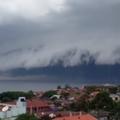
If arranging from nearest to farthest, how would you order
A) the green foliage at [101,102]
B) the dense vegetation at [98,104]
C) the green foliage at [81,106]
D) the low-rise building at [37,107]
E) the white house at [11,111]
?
the white house at [11,111] → the dense vegetation at [98,104] → the green foliage at [81,106] → the green foliage at [101,102] → the low-rise building at [37,107]

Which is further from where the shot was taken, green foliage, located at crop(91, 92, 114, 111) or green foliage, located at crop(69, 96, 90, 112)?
green foliage, located at crop(91, 92, 114, 111)

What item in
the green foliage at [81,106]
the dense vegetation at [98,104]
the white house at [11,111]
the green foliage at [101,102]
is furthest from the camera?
the green foliage at [101,102]

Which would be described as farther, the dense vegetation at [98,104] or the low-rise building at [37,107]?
the low-rise building at [37,107]

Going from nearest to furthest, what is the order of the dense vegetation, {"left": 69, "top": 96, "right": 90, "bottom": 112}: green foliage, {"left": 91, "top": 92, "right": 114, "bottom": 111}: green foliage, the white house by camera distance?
the white house
the dense vegetation
{"left": 69, "top": 96, "right": 90, "bottom": 112}: green foliage
{"left": 91, "top": 92, "right": 114, "bottom": 111}: green foliage

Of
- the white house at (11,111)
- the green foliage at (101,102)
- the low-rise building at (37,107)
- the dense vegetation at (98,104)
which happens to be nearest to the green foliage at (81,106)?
the dense vegetation at (98,104)

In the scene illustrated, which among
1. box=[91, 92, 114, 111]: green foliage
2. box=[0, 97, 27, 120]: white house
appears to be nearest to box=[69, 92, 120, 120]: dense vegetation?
box=[91, 92, 114, 111]: green foliage

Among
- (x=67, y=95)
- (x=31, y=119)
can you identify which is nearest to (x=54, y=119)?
(x=31, y=119)

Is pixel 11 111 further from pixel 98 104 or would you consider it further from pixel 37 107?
pixel 98 104

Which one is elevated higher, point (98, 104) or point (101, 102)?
point (101, 102)

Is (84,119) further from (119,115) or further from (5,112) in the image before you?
(5,112)

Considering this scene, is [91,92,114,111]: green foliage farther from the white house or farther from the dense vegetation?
the white house

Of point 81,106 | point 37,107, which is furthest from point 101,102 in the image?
point 37,107

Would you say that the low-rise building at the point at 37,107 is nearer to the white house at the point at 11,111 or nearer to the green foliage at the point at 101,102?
the green foliage at the point at 101,102
